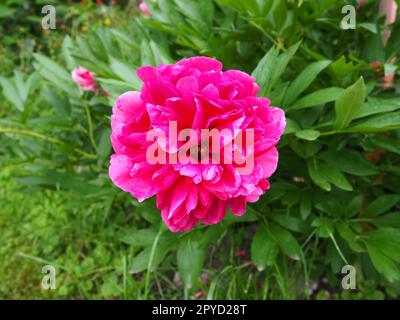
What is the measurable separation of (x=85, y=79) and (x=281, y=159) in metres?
0.60

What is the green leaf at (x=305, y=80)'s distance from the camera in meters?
0.99

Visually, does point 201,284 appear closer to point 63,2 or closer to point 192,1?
point 192,1

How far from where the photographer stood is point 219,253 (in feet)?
5.28

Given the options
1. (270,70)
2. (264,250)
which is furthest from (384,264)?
(270,70)

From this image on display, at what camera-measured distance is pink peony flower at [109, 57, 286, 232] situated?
2.39 feet

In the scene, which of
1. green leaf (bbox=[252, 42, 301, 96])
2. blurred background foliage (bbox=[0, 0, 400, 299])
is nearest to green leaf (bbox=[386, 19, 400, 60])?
blurred background foliage (bbox=[0, 0, 400, 299])

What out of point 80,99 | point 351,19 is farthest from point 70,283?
point 351,19

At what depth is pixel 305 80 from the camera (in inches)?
39.5

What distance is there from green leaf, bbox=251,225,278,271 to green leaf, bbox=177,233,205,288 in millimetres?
131

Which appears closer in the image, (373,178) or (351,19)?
(351,19)

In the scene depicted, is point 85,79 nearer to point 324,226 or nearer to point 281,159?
point 281,159

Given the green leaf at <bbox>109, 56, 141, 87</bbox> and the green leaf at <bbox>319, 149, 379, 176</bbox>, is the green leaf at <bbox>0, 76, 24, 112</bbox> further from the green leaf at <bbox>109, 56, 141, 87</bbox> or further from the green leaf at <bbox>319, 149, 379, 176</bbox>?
the green leaf at <bbox>319, 149, 379, 176</bbox>

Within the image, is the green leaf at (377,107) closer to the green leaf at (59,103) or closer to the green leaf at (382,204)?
the green leaf at (382,204)
